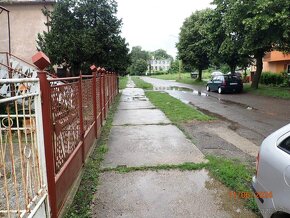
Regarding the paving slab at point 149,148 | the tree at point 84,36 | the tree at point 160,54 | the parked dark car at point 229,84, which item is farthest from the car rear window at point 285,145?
the tree at point 160,54

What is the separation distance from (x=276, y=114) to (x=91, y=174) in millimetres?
A: 9360

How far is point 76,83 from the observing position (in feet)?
17.2

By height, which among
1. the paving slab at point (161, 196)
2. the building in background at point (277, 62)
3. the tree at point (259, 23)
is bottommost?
the paving slab at point (161, 196)

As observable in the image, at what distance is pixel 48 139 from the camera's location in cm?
321

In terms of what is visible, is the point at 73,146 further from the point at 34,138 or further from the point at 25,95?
the point at 25,95

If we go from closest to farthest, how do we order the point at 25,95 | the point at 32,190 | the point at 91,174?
1. the point at 25,95
2. the point at 32,190
3. the point at 91,174

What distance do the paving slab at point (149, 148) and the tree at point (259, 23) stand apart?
35.6 ft

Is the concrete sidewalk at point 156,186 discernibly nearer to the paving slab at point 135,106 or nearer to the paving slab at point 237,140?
the paving slab at point 237,140

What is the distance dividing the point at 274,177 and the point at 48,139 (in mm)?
2407

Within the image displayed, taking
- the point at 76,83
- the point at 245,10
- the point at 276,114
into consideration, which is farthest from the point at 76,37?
the point at 76,83

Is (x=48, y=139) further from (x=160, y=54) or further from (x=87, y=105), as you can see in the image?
(x=160, y=54)

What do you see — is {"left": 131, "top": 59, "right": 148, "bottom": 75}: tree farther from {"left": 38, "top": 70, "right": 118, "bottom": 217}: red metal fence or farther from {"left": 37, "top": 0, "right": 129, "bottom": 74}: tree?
{"left": 38, "top": 70, "right": 118, "bottom": 217}: red metal fence

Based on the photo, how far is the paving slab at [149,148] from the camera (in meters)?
5.72

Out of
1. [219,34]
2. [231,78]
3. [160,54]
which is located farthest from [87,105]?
[160,54]
